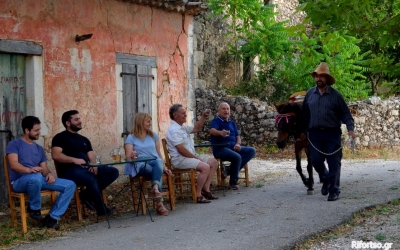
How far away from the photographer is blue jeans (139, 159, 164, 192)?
7477mm

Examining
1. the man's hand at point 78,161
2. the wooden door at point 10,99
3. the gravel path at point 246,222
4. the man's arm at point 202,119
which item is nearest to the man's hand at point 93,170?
the man's hand at point 78,161

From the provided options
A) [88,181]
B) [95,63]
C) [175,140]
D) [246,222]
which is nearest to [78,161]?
[88,181]

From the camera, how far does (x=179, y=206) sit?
813 centimetres

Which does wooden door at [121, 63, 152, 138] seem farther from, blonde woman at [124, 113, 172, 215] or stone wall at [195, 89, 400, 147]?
stone wall at [195, 89, 400, 147]

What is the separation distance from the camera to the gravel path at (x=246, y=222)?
586cm

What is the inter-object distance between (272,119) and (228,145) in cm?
643

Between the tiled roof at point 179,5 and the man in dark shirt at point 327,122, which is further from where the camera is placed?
the tiled roof at point 179,5

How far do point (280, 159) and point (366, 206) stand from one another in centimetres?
714

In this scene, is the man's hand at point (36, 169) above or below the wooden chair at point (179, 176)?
above

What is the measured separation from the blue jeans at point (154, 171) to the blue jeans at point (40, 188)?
3.30ft

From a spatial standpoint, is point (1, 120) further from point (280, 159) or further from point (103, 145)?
point (280, 159)

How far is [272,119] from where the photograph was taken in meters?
15.7

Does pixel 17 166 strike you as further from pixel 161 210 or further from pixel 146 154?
pixel 161 210

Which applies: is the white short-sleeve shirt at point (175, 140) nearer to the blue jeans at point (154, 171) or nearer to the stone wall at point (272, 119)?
the blue jeans at point (154, 171)
